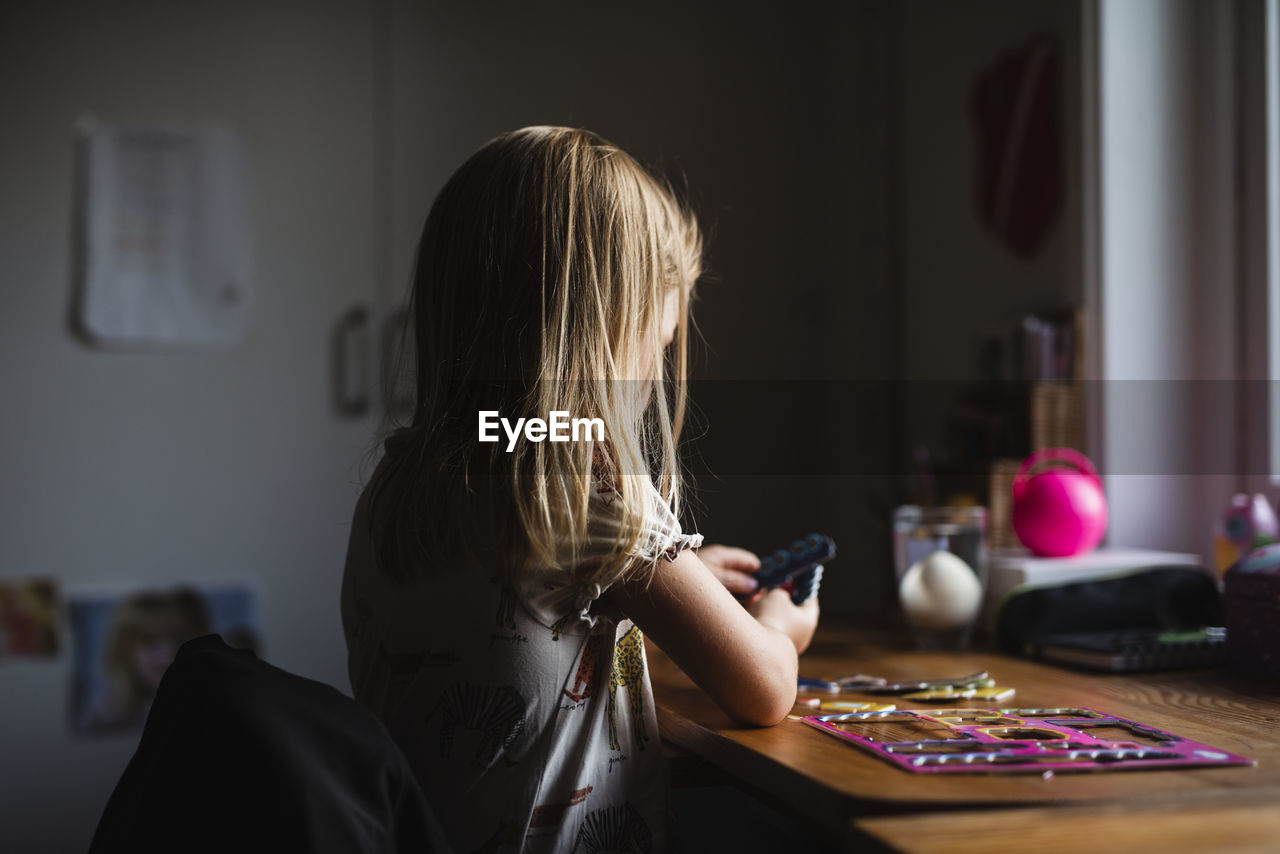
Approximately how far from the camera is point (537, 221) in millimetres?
780

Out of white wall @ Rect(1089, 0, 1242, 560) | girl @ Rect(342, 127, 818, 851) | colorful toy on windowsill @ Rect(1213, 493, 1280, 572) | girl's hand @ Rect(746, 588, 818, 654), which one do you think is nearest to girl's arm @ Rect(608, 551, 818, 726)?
girl @ Rect(342, 127, 818, 851)

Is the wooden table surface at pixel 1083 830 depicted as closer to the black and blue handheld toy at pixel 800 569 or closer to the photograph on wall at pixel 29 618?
the black and blue handheld toy at pixel 800 569

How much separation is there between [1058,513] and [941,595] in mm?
230

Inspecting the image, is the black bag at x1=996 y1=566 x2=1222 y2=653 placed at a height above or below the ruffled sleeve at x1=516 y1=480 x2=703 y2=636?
below

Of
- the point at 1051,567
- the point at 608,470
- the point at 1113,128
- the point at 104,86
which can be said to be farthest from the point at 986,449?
the point at 104,86

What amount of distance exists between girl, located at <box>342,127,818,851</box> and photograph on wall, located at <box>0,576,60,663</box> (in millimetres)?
Answer: 1258

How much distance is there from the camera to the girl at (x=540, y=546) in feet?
2.40

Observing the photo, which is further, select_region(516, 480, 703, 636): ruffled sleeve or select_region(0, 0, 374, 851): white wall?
select_region(0, 0, 374, 851): white wall

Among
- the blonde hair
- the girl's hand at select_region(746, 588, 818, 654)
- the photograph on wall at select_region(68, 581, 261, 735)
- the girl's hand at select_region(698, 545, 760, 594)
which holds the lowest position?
the photograph on wall at select_region(68, 581, 261, 735)

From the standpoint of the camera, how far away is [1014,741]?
684 mm

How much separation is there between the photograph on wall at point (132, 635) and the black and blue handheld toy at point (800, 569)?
123 cm

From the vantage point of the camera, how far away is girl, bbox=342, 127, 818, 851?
732mm

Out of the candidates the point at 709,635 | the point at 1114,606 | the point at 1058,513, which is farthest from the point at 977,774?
the point at 1058,513

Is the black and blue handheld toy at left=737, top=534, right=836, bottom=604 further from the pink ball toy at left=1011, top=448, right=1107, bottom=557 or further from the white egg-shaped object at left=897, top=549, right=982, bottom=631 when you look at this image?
the pink ball toy at left=1011, top=448, right=1107, bottom=557
